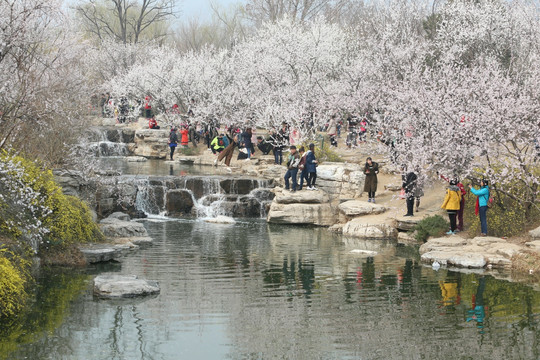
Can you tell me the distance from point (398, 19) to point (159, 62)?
51.8 ft

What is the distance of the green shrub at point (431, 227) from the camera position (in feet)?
66.1

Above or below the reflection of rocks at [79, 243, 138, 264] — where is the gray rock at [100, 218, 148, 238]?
above

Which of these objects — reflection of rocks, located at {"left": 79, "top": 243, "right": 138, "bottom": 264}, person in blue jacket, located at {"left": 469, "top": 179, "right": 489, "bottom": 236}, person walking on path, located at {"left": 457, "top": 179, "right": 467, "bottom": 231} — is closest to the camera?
reflection of rocks, located at {"left": 79, "top": 243, "right": 138, "bottom": 264}

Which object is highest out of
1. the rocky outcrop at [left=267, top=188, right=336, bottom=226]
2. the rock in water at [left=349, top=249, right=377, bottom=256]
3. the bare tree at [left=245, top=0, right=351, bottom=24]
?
the bare tree at [left=245, top=0, right=351, bottom=24]

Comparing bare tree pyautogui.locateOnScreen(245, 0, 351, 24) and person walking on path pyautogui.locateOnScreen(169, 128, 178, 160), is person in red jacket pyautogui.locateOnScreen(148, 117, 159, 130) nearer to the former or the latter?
person walking on path pyautogui.locateOnScreen(169, 128, 178, 160)

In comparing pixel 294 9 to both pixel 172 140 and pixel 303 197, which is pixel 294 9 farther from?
pixel 303 197

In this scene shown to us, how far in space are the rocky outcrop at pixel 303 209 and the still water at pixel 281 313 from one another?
556cm

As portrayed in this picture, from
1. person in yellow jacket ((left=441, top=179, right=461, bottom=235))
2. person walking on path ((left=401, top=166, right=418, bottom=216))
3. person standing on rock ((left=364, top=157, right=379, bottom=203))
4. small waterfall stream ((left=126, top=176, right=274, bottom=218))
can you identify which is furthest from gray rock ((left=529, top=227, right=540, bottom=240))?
small waterfall stream ((left=126, top=176, right=274, bottom=218))

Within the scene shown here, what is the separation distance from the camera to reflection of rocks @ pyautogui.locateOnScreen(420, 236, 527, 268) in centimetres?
1653

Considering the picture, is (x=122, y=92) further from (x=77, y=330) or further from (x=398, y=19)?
(x=77, y=330)

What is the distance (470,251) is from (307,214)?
7.48 meters

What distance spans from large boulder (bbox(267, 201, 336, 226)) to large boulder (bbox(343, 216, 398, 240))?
58.6 inches

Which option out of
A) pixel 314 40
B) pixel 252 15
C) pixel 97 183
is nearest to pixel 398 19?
pixel 314 40

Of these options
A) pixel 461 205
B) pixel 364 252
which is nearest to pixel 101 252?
pixel 364 252
